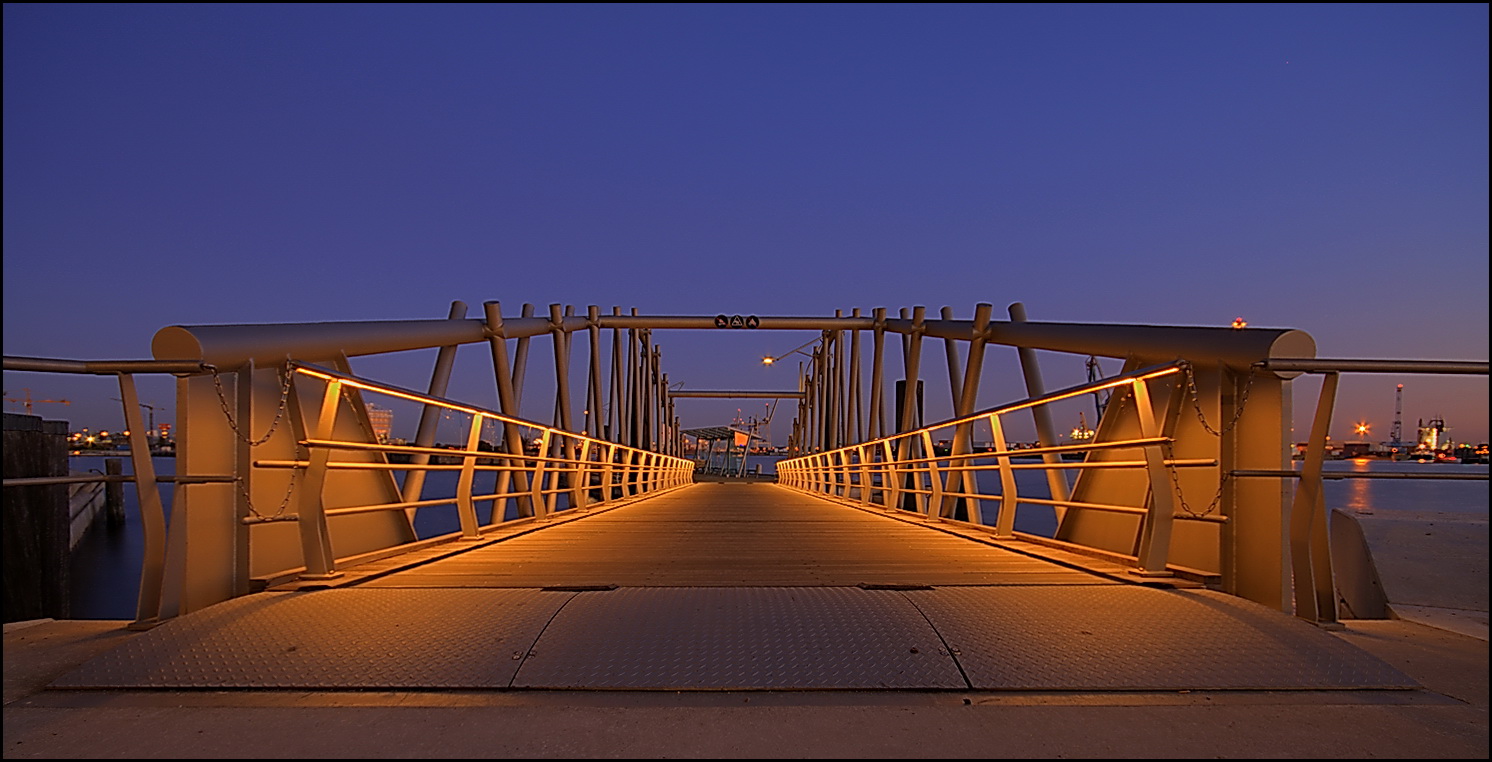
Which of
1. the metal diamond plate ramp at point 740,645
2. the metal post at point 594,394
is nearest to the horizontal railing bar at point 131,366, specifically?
the metal diamond plate ramp at point 740,645

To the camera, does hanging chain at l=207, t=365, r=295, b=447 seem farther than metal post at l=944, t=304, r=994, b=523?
No

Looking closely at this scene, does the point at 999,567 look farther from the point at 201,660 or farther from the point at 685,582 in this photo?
the point at 201,660

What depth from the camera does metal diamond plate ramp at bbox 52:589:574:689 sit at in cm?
270

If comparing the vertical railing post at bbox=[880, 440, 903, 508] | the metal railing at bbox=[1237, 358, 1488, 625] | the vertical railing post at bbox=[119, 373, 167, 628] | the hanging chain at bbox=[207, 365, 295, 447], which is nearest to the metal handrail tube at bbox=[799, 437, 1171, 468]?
the metal railing at bbox=[1237, 358, 1488, 625]

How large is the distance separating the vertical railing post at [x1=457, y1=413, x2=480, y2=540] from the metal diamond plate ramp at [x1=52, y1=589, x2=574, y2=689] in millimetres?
2398

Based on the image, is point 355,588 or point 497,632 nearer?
point 497,632

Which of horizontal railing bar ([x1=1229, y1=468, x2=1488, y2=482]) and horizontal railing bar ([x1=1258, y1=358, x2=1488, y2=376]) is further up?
horizontal railing bar ([x1=1258, y1=358, x2=1488, y2=376])

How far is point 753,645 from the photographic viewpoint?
2945mm

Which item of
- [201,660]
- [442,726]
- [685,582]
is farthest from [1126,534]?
[201,660]

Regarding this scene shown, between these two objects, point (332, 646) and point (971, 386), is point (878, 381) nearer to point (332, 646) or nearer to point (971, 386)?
point (971, 386)

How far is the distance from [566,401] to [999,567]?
15834 mm

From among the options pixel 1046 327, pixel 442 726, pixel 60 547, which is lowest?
pixel 60 547

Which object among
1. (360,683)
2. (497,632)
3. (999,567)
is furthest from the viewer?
(999,567)

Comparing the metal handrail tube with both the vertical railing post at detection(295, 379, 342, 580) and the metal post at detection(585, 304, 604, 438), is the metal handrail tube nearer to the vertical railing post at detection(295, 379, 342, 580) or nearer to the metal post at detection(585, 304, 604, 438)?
the vertical railing post at detection(295, 379, 342, 580)
